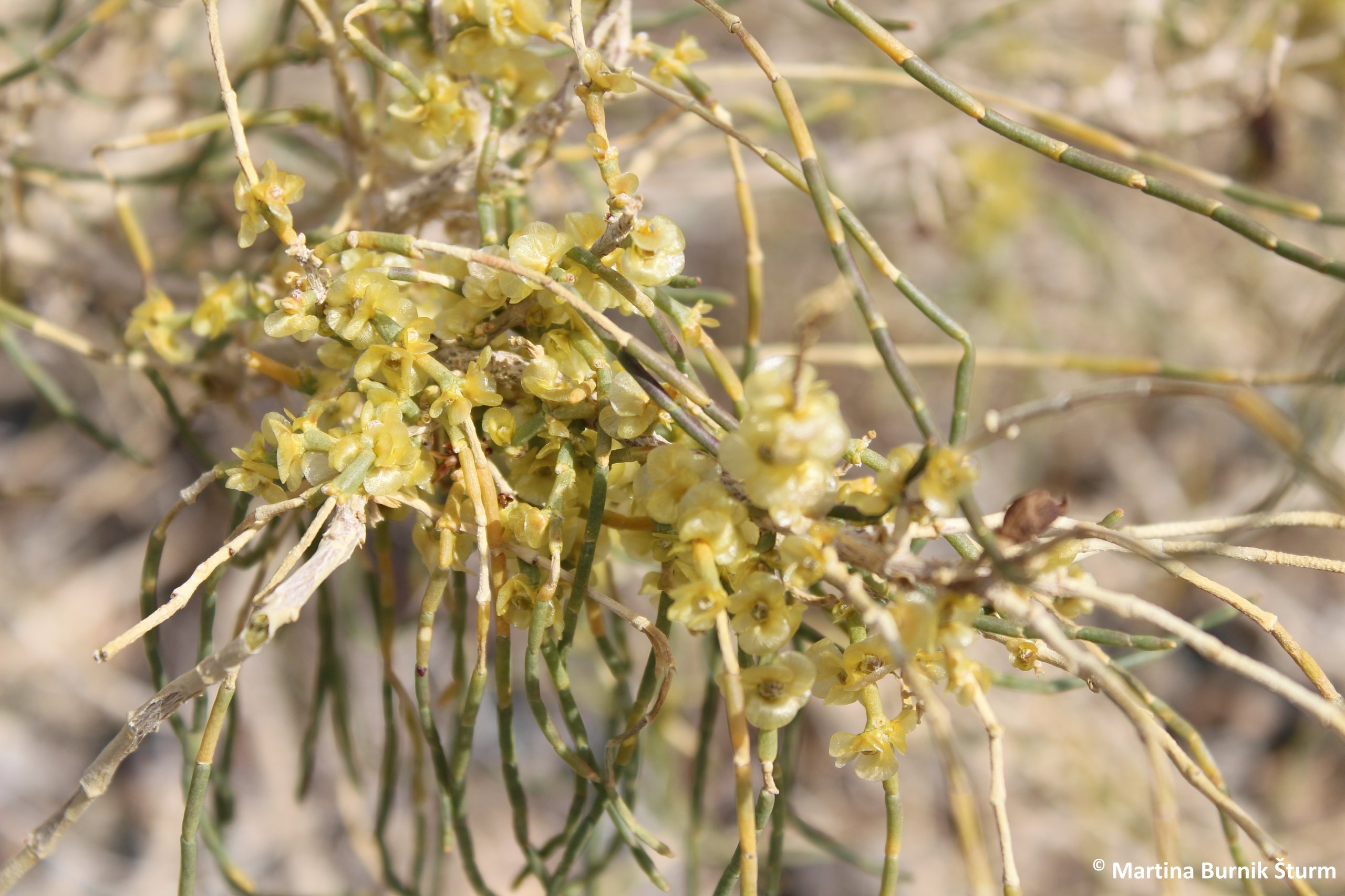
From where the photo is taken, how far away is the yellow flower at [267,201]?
0.48 m

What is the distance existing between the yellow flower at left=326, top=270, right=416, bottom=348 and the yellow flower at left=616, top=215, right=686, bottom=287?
136 mm

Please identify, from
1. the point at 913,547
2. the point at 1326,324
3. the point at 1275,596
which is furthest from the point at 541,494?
the point at 1275,596

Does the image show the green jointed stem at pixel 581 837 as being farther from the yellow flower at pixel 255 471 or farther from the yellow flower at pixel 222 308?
the yellow flower at pixel 222 308

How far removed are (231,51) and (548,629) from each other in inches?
47.4

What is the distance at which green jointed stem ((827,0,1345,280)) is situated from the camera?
49cm

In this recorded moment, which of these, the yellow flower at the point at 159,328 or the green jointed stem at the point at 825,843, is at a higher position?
the yellow flower at the point at 159,328

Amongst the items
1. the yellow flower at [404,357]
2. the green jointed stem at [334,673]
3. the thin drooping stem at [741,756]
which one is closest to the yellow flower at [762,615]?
the thin drooping stem at [741,756]

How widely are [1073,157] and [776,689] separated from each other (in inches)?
13.5

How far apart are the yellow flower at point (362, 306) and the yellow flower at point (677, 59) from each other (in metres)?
0.24

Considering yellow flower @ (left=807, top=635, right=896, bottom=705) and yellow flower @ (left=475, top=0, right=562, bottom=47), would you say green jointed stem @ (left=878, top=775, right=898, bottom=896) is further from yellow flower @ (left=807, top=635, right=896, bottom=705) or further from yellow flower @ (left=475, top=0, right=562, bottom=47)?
yellow flower @ (left=475, top=0, right=562, bottom=47)

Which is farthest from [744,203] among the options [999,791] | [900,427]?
[900,427]

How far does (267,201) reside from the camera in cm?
48

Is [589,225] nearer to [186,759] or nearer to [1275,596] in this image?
[186,759]

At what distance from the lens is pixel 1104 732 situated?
63.7 inches
